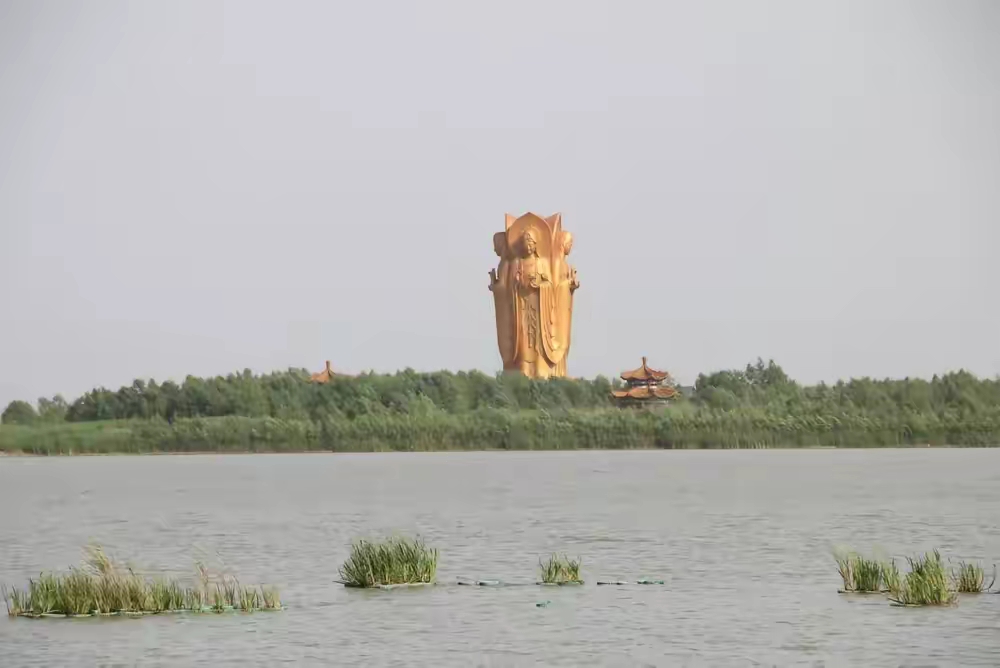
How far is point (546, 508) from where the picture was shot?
1775 inches

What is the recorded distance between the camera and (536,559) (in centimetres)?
2989

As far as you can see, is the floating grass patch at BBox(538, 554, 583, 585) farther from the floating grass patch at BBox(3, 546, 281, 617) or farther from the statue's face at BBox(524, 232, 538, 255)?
the statue's face at BBox(524, 232, 538, 255)

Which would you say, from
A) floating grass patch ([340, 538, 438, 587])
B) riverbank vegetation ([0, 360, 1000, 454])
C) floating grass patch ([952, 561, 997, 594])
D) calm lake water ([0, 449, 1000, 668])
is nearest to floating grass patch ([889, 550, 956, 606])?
calm lake water ([0, 449, 1000, 668])

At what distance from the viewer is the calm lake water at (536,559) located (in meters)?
20.0

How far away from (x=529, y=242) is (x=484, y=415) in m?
31.5

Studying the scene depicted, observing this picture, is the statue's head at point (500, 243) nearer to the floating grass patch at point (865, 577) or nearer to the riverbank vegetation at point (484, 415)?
the riverbank vegetation at point (484, 415)

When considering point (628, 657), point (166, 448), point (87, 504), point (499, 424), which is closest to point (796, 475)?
point (499, 424)

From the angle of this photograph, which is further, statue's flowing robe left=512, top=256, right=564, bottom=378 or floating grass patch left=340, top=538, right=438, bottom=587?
→ statue's flowing robe left=512, top=256, right=564, bottom=378

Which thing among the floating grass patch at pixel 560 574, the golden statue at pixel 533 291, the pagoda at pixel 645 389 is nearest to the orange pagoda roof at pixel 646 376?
the pagoda at pixel 645 389

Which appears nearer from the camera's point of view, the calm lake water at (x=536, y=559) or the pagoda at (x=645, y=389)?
the calm lake water at (x=536, y=559)

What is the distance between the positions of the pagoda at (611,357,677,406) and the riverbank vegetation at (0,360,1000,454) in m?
1.07

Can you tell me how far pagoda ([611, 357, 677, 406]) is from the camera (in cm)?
9950

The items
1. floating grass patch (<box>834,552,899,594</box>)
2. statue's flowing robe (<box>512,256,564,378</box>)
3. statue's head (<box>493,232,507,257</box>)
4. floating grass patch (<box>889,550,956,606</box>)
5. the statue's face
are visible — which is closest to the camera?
floating grass patch (<box>889,550,956,606</box>)

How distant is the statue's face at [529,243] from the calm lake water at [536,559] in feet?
161
